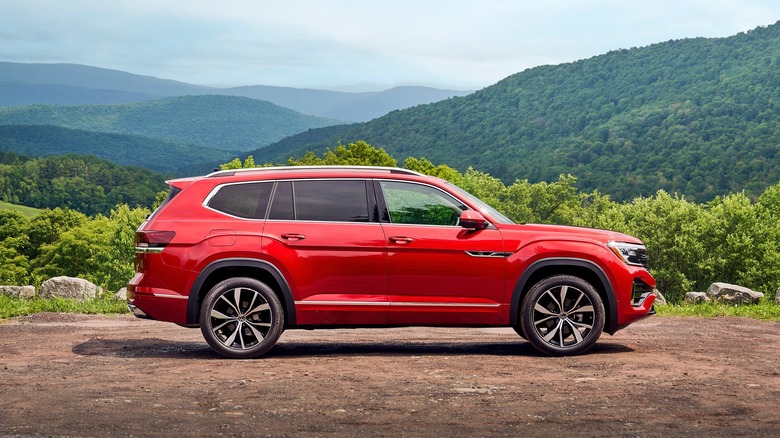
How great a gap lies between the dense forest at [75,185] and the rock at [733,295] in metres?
131

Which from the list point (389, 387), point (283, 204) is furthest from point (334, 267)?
point (389, 387)

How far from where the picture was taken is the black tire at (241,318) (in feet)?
31.1

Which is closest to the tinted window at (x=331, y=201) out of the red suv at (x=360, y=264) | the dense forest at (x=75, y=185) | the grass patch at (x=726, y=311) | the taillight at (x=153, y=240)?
the red suv at (x=360, y=264)

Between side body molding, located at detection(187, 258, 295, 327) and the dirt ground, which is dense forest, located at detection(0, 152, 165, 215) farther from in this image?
A: side body molding, located at detection(187, 258, 295, 327)

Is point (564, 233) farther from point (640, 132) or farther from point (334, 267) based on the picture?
point (640, 132)

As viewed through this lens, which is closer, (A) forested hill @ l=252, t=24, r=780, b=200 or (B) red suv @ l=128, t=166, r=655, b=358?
(B) red suv @ l=128, t=166, r=655, b=358

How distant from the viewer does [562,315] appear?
31.9ft

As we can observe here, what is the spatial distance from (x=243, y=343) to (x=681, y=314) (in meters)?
8.16

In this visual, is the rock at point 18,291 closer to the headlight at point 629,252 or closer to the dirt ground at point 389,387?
the dirt ground at point 389,387

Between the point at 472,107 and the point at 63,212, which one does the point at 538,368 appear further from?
the point at 472,107

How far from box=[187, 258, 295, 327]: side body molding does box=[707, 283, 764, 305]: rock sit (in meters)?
11.9

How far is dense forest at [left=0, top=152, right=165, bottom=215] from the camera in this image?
14988 cm

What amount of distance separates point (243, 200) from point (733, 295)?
40.9 ft

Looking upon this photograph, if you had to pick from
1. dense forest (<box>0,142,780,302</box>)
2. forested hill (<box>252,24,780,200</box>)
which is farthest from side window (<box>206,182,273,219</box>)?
forested hill (<box>252,24,780,200</box>)
